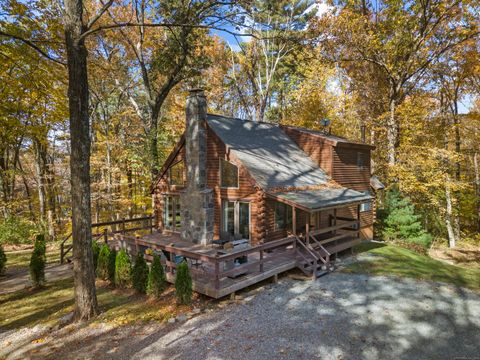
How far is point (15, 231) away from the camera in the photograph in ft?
59.1

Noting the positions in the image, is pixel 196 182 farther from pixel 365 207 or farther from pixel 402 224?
pixel 402 224

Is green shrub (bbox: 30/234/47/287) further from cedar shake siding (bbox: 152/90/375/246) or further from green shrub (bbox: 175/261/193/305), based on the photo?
green shrub (bbox: 175/261/193/305)

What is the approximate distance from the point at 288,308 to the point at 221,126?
9708mm

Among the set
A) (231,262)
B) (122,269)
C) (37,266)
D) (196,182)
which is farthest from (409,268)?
(37,266)

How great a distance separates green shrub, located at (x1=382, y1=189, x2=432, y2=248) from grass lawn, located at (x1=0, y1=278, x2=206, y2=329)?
14562mm

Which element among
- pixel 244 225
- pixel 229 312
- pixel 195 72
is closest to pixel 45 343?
pixel 229 312

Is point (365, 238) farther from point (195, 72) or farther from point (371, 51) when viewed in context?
point (195, 72)

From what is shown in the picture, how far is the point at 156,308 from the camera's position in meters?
8.57

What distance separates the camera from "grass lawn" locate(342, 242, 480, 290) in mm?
10867

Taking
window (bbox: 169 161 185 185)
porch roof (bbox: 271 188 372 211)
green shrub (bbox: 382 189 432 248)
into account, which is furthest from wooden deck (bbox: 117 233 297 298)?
green shrub (bbox: 382 189 432 248)

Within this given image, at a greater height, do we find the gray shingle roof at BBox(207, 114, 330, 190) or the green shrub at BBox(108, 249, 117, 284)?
the gray shingle roof at BBox(207, 114, 330, 190)

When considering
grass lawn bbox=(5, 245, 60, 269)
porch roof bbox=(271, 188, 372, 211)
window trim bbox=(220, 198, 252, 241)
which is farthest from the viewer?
grass lawn bbox=(5, 245, 60, 269)

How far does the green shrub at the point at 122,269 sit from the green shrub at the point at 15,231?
1171 cm

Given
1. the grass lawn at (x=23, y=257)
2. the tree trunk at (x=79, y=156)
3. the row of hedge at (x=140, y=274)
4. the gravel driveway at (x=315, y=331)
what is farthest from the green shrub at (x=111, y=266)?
the grass lawn at (x=23, y=257)
